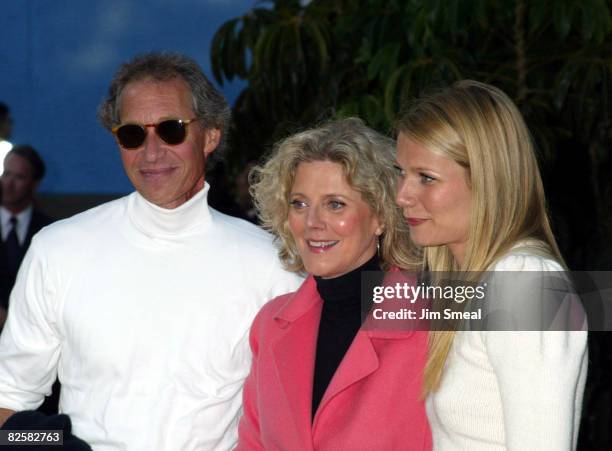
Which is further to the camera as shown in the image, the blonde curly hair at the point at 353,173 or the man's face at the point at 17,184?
the man's face at the point at 17,184

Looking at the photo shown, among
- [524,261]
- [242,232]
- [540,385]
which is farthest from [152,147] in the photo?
[540,385]

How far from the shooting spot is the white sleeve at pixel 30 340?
2.42 meters

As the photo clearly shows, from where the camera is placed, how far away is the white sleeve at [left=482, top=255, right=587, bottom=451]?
5.88 ft

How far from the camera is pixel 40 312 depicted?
242 cm

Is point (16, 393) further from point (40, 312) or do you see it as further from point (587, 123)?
point (587, 123)

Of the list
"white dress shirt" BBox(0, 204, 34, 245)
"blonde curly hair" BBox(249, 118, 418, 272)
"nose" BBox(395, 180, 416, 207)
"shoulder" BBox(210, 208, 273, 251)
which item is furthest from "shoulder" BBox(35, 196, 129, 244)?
"white dress shirt" BBox(0, 204, 34, 245)

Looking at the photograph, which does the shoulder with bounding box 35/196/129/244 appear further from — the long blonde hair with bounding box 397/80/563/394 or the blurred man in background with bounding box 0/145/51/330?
the blurred man in background with bounding box 0/145/51/330

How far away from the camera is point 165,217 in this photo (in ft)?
8.14

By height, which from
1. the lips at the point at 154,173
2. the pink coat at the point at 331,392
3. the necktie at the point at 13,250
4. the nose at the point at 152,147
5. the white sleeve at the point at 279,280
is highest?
the necktie at the point at 13,250

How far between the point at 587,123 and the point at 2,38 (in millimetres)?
3661

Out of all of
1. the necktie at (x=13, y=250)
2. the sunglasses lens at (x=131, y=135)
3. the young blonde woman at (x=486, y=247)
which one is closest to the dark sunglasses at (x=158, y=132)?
the sunglasses lens at (x=131, y=135)

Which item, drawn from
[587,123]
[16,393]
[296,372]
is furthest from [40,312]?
[587,123]

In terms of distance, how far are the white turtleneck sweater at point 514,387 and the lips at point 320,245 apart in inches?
19.4

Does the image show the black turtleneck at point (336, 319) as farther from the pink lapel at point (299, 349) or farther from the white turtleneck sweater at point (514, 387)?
the white turtleneck sweater at point (514, 387)
